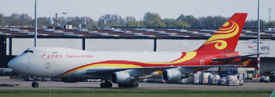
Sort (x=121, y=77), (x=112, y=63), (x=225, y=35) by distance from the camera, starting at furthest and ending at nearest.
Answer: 1. (x=225, y=35)
2. (x=112, y=63)
3. (x=121, y=77)

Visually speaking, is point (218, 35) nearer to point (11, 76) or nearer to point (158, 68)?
point (158, 68)

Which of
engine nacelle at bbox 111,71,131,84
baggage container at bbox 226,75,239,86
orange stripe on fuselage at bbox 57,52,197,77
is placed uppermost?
orange stripe on fuselage at bbox 57,52,197,77

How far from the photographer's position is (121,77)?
139 feet

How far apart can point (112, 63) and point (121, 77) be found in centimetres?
293

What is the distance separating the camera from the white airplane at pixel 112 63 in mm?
42219

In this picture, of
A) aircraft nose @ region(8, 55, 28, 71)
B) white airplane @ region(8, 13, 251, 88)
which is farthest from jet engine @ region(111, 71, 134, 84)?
aircraft nose @ region(8, 55, 28, 71)

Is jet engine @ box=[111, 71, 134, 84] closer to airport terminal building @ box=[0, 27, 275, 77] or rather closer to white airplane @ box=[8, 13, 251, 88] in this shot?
white airplane @ box=[8, 13, 251, 88]

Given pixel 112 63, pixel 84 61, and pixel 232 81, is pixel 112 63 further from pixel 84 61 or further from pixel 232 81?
pixel 232 81

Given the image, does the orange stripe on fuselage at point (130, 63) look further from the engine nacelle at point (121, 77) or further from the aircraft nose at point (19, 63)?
the aircraft nose at point (19, 63)

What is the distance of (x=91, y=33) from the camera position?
81188 millimetres

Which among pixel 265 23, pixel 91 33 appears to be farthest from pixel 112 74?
pixel 265 23

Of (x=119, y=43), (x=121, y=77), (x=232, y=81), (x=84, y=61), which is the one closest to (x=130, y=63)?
(x=121, y=77)

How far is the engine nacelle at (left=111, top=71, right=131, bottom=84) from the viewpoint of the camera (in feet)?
139

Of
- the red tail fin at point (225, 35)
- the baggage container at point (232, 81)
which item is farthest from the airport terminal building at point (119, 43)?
the red tail fin at point (225, 35)
